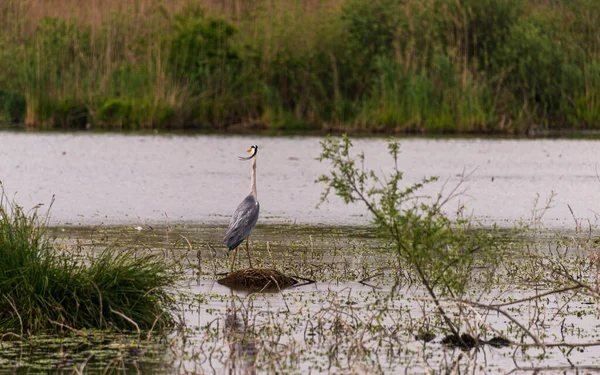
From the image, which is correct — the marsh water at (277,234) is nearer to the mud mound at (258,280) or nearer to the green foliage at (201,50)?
the mud mound at (258,280)

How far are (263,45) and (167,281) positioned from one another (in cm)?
2483

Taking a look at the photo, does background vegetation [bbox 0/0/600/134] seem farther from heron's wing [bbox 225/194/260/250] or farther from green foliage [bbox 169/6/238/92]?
heron's wing [bbox 225/194/260/250]

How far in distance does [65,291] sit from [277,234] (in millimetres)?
5508

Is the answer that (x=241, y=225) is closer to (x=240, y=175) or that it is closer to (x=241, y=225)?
(x=241, y=225)

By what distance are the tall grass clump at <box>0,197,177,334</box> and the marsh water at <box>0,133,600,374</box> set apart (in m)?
0.23

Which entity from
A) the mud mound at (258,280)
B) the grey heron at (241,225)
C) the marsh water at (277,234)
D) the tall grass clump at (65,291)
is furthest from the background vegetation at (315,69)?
the tall grass clump at (65,291)

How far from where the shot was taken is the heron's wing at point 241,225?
33.4 feet

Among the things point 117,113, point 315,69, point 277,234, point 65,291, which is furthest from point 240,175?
point 65,291

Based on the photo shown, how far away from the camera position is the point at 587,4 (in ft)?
110

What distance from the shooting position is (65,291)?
8.05 m

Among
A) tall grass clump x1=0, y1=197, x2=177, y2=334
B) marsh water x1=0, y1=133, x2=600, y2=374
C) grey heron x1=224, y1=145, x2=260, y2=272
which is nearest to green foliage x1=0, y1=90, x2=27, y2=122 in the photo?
marsh water x1=0, y1=133, x2=600, y2=374

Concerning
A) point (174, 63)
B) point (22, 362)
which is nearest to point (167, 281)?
point (22, 362)

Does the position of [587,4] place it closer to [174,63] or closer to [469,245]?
[174,63]

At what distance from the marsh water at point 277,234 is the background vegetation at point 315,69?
267 cm
